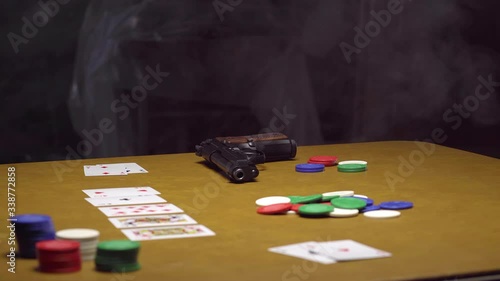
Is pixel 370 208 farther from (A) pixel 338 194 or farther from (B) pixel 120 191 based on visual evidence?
(B) pixel 120 191

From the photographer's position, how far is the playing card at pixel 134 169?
9.85 feet

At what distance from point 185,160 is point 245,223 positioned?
1.08 m

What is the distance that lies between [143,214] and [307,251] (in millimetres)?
558

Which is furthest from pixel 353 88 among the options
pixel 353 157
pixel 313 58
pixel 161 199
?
pixel 161 199

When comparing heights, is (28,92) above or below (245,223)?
above

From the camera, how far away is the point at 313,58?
431cm

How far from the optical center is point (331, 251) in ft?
6.34

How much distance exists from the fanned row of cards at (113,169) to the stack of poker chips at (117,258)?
1.14 meters

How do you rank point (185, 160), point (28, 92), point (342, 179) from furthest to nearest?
point (28, 92), point (185, 160), point (342, 179)

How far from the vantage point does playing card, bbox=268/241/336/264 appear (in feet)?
6.15

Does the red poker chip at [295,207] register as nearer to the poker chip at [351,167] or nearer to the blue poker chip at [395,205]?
the blue poker chip at [395,205]

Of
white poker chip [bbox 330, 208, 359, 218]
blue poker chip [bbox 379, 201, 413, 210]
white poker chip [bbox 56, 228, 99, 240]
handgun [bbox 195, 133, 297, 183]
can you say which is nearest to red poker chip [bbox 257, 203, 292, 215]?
white poker chip [bbox 330, 208, 359, 218]

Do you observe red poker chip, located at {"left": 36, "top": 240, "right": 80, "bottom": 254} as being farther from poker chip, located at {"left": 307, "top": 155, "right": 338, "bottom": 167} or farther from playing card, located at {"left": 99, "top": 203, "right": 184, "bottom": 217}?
poker chip, located at {"left": 307, "top": 155, "right": 338, "bottom": 167}

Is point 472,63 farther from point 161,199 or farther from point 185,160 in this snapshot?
point 161,199
